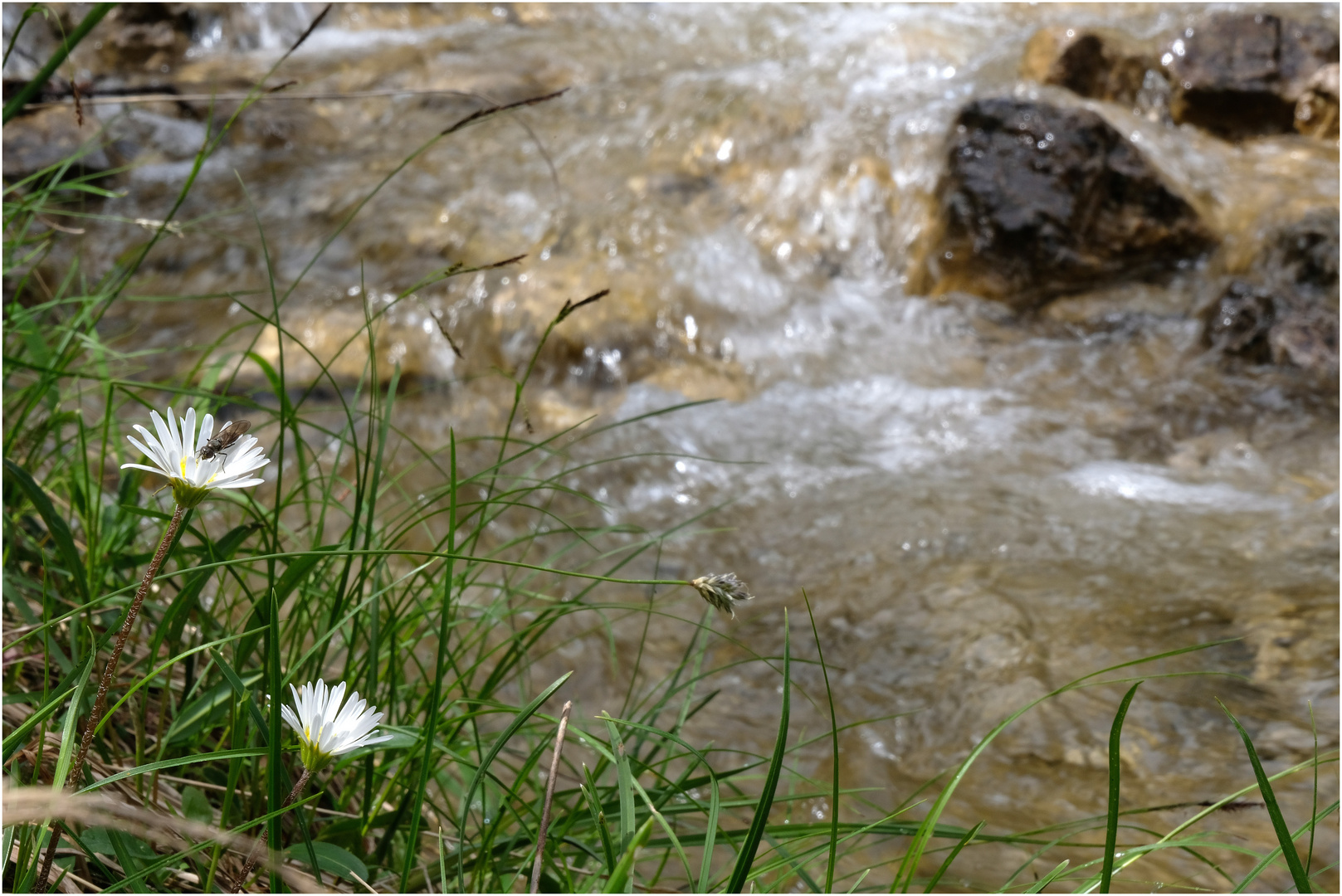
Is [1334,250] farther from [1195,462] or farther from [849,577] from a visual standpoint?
[849,577]

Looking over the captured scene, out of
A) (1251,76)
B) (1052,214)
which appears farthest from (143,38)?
(1251,76)

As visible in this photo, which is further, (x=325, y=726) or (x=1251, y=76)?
(x=1251, y=76)

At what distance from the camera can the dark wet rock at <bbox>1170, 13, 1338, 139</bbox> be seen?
583 cm

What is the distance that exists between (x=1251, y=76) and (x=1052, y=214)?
2.09 meters

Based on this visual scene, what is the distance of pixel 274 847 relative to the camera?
87 cm

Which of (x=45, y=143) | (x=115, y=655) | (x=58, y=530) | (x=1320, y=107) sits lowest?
(x=45, y=143)

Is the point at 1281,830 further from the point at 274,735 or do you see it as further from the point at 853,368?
the point at 853,368

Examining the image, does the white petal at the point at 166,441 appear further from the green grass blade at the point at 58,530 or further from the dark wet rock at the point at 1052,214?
the dark wet rock at the point at 1052,214

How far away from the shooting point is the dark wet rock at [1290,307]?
4.20m

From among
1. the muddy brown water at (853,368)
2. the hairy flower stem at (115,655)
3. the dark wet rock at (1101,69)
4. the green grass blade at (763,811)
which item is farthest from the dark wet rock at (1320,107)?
the hairy flower stem at (115,655)

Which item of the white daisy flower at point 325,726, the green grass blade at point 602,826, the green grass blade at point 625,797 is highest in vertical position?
the white daisy flower at point 325,726

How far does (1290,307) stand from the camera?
4352mm

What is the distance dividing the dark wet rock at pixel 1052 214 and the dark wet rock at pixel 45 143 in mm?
4581

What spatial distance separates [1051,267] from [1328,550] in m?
2.29
